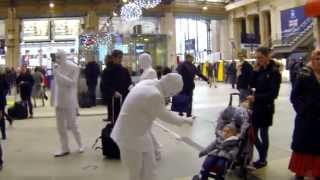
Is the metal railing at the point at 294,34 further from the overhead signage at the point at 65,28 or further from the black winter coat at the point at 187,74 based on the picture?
the black winter coat at the point at 187,74

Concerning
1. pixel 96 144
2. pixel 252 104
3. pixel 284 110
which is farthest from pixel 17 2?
pixel 252 104

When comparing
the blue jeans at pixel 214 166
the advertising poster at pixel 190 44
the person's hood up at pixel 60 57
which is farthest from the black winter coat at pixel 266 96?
the advertising poster at pixel 190 44

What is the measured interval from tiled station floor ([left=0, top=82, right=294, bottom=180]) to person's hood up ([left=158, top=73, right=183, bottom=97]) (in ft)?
7.21

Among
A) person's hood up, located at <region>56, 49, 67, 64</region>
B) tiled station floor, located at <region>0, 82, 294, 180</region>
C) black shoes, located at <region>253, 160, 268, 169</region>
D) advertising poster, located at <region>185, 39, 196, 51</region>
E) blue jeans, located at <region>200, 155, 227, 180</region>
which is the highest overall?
advertising poster, located at <region>185, 39, 196, 51</region>

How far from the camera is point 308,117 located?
17.6 ft

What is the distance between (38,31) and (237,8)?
16360 millimetres

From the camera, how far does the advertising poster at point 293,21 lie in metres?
32.4

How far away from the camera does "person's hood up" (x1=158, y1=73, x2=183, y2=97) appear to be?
4.26 meters

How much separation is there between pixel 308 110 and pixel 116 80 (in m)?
4.09

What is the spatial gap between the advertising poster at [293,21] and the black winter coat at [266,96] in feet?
86.5

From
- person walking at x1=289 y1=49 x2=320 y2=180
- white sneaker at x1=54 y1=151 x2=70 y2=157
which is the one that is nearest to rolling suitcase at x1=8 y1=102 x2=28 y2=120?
white sneaker at x1=54 y1=151 x2=70 y2=157

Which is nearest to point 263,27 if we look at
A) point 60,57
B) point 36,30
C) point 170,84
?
point 36,30

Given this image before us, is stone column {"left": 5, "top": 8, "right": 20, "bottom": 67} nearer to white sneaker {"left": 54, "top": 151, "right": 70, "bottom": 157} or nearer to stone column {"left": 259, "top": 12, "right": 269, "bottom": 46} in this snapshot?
stone column {"left": 259, "top": 12, "right": 269, "bottom": 46}

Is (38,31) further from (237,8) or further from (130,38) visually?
(130,38)
